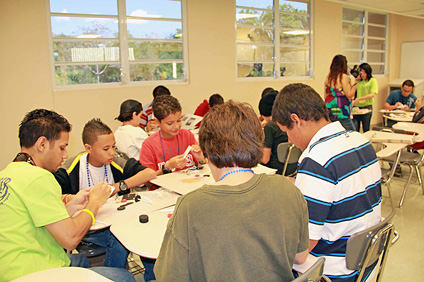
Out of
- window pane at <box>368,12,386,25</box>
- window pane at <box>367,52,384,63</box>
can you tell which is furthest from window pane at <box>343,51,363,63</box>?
window pane at <box>368,12,386,25</box>

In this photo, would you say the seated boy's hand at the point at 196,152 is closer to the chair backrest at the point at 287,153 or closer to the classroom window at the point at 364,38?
the chair backrest at the point at 287,153

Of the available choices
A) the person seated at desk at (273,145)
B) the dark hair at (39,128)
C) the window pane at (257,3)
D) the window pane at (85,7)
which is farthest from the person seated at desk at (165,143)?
the window pane at (257,3)

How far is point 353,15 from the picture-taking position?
943 cm

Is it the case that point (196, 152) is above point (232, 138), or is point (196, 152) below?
below

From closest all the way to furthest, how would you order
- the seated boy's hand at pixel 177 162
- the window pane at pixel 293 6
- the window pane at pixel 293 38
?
the seated boy's hand at pixel 177 162 < the window pane at pixel 293 6 < the window pane at pixel 293 38

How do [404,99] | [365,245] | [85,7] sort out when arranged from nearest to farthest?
[365,245], [85,7], [404,99]

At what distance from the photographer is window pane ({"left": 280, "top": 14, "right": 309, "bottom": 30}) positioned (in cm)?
787

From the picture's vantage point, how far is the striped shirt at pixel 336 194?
58.5 inches

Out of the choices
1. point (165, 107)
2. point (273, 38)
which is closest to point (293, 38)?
point (273, 38)

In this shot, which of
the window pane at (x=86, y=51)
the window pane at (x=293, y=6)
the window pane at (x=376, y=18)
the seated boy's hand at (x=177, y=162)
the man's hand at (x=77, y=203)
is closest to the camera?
the man's hand at (x=77, y=203)

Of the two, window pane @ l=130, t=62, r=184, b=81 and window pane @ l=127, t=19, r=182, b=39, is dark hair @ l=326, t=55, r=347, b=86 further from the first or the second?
window pane @ l=127, t=19, r=182, b=39

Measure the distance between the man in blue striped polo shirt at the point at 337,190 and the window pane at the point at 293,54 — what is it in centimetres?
668

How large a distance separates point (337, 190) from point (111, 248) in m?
1.53

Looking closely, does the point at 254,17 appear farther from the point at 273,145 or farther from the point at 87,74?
the point at 273,145
